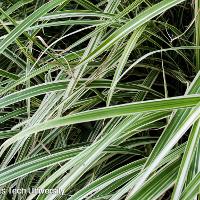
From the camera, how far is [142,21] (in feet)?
2.80

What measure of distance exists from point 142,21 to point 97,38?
8.0 inches

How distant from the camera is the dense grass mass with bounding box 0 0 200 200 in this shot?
74 centimetres

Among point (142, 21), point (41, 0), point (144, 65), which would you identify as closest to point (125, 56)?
point (142, 21)

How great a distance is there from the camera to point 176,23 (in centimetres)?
131

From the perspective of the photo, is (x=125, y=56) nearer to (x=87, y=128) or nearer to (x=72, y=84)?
(x=72, y=84)

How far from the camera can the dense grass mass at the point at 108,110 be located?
0.74 m

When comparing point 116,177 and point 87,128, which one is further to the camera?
point 87,128

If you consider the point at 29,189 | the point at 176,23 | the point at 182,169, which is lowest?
the point at 29,189

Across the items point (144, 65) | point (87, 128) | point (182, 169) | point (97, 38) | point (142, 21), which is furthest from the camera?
point (87, 128)

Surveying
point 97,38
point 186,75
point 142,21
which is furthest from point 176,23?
point 142,21

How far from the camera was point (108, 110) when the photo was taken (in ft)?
2.40

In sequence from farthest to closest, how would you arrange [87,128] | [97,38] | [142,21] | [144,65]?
[87,128], [144,65], [97,38], [142,21]

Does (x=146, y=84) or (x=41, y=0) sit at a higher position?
(x=41, y=0)

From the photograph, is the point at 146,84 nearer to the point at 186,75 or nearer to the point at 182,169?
the point at 186,75
